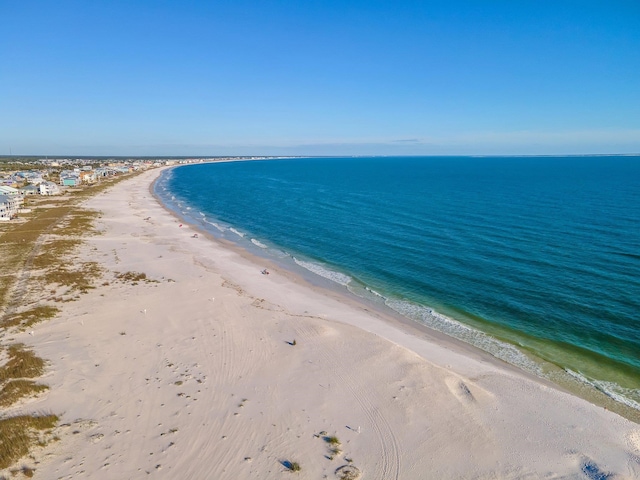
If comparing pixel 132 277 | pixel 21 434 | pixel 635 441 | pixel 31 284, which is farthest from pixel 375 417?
pixel 31 284

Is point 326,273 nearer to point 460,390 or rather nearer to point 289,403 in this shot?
point 460,390

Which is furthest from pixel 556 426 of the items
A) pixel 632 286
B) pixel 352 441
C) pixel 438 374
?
pixel 632 286

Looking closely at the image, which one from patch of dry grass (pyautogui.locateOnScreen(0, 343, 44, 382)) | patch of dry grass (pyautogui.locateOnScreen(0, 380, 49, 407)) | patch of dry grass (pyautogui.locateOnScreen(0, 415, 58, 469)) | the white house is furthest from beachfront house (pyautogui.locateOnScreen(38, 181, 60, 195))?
patch of dry grass (pyautogui.locateOnScreen(0, 415, 58, 469))

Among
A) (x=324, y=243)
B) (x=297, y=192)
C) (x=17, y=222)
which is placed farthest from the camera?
(x=297, y=192)

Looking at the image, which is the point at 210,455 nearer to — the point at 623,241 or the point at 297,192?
the point at 623,241

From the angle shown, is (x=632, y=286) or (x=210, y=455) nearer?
(x=210, y=455)

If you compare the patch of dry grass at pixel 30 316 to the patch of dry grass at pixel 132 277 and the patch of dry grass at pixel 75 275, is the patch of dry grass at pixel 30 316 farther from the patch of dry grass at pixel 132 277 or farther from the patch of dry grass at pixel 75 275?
the patch of dry grass at pixel 132 277

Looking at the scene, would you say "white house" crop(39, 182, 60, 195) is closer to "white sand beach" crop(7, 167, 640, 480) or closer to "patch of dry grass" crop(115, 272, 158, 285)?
"patch of dry grass" crop(115, 272, 158, 285)

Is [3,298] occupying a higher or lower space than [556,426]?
higher
